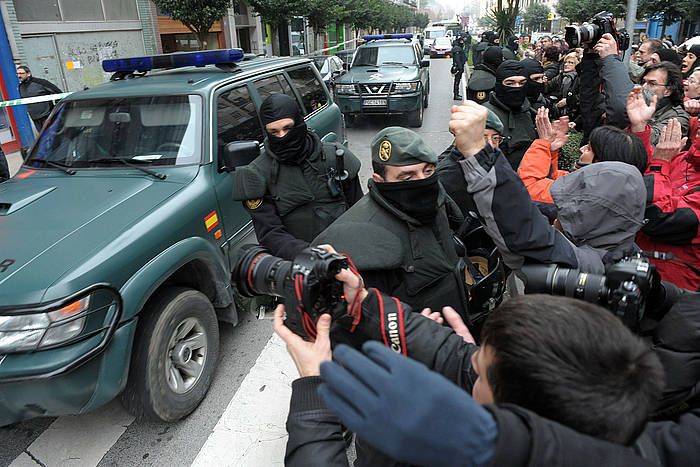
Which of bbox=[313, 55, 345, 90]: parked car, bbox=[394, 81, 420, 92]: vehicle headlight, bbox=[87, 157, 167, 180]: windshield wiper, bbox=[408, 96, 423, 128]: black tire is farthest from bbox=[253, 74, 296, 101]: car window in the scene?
bbox=[313, 55, 345, 90]: parked car

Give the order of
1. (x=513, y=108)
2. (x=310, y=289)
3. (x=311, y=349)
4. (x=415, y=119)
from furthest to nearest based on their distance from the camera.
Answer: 1. (x=415, y=119)
2. (x=513, y=108)
3. (x=310, y=289)
4. (x=311, y=349)

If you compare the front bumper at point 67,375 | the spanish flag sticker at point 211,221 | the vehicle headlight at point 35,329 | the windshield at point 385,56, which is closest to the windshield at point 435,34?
the windshield at point 385,56

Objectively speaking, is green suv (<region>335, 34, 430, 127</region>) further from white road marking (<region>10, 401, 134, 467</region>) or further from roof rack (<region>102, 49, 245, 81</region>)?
white road marking (<region>10, 401, 134, 467</region>)

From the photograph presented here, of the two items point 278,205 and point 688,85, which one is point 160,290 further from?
point 688,85

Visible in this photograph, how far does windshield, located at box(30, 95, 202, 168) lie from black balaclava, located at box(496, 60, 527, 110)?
2513 millimetres

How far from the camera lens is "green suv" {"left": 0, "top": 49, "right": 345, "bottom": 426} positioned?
232 cm

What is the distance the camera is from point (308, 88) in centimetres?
560

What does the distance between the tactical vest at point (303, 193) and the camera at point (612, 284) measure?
60.2 inches

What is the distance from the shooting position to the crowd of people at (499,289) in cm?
68

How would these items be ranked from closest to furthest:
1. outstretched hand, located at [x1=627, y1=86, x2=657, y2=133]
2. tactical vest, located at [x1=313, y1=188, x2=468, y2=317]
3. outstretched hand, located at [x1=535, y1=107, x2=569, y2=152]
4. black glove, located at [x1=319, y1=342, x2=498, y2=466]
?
black glove, located at [x1=319, y1=342, x2=498, y2=466], tactical vest, located at [x1=313, y1=188, x2=468, y2=317], outstretched hand, located at [x1=535, y1=107, x2=569, y2=152], outstretched hand, located at [x1=627, y1=86, x2=657, y2=133]

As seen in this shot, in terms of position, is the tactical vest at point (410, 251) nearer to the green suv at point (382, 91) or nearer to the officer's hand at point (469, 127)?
the officer's hand at point (469, 127)

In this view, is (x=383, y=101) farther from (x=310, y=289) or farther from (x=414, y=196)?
(x=310, y=289)

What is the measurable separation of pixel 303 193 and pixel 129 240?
40.3 inches

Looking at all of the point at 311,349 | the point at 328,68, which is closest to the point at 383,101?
the point at 328,68
